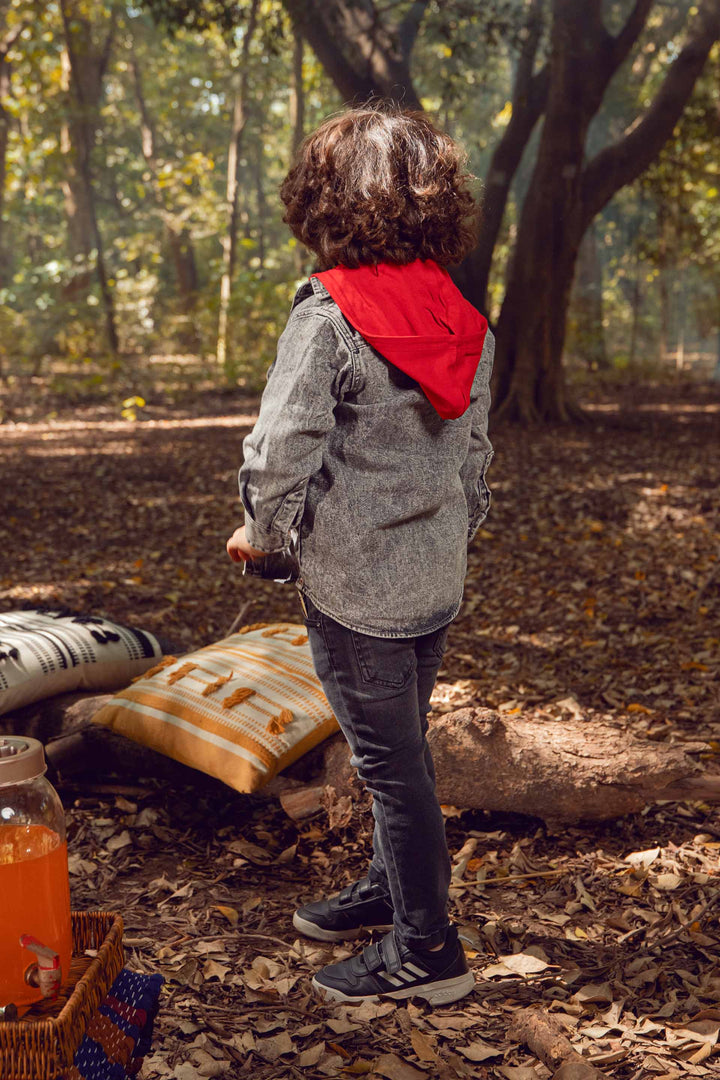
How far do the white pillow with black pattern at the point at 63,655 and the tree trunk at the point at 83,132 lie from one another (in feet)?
38.6

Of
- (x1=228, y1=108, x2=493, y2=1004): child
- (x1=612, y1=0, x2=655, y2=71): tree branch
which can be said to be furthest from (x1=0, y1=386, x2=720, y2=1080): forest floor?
(x1=612, y1=0, x2=655, y2=71): tree branch

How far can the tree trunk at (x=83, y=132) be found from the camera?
47.3ft

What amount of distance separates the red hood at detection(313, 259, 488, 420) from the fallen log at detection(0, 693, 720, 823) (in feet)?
5.19

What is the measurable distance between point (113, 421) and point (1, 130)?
5760mm

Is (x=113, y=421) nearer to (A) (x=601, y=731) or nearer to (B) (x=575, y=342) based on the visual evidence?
(B) (x=575, y=342)

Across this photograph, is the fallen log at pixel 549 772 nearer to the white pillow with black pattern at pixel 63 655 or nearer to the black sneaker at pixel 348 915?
the black sneaker at pixel 348 915

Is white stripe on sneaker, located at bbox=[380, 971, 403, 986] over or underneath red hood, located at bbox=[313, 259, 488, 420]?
underneath

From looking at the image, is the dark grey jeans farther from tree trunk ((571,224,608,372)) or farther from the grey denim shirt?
tree trunk ((571,224,608,372))

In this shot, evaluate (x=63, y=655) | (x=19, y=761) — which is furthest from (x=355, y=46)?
(x=19, y=761)

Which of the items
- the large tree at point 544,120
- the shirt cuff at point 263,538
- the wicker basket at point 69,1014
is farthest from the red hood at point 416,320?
the large tree at point 544,120

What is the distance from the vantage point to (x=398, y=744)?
7.17 feet

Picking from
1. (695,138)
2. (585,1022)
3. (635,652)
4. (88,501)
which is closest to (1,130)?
(88,501)

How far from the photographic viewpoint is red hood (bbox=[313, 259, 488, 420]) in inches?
76.4

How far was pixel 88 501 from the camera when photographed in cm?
867
